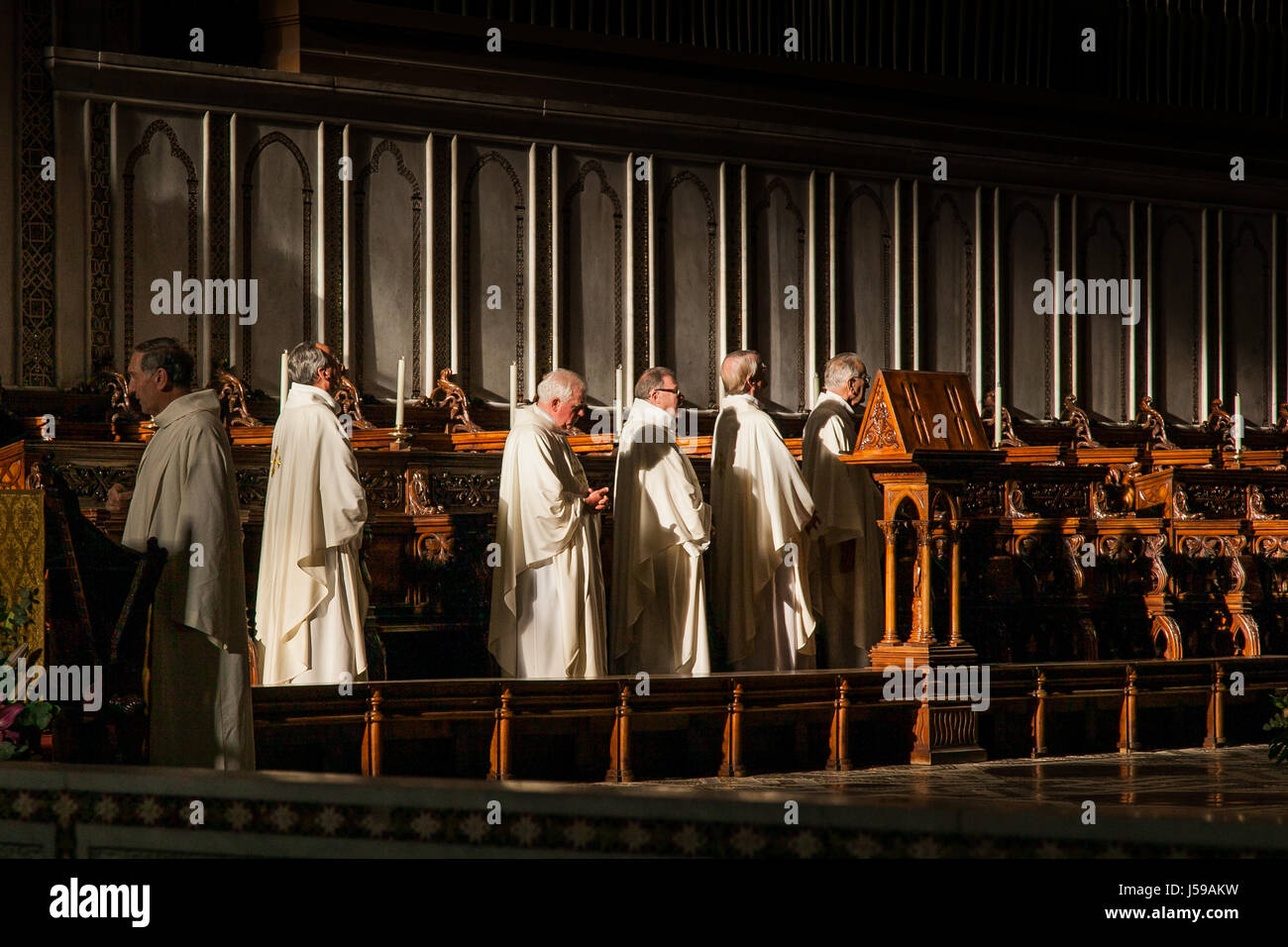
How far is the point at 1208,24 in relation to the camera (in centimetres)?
1616

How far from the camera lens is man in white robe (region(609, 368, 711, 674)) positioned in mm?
9273

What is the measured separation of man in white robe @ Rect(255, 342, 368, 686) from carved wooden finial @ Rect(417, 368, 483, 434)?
11.3 feet

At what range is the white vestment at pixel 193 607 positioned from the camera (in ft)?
18.8

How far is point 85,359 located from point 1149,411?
7.81 metres

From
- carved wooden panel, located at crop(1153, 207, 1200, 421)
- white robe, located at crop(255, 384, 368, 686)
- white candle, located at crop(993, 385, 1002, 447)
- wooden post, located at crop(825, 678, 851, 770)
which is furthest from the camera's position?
carved wooden panel, located at crop(1153, 207, 1200, 421)

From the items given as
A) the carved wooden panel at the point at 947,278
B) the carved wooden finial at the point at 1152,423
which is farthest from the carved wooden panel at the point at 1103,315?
the carved wooden panel at the point at 947,278

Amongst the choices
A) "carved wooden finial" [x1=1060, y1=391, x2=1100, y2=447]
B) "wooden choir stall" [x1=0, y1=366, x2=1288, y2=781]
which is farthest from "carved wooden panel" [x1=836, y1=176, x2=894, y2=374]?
"carved wooden finial" [x1=1060, y1=391, x2=1100, y2=447]

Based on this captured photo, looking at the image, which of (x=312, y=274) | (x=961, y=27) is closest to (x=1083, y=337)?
(x=961, y=27)

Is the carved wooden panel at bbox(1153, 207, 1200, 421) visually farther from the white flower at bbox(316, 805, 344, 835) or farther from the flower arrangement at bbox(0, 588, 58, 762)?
the white flower at bbox(316, 805, 344, 835)

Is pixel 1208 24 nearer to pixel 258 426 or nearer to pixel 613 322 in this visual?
pixel 613 322

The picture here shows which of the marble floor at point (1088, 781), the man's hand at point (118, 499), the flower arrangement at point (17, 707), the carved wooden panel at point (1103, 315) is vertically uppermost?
the carved wooden panel at point (1103, 315)

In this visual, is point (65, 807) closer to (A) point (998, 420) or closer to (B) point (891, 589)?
(B) point (891, 589)

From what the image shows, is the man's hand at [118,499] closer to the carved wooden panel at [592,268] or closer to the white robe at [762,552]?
the white robe at [762,552]
